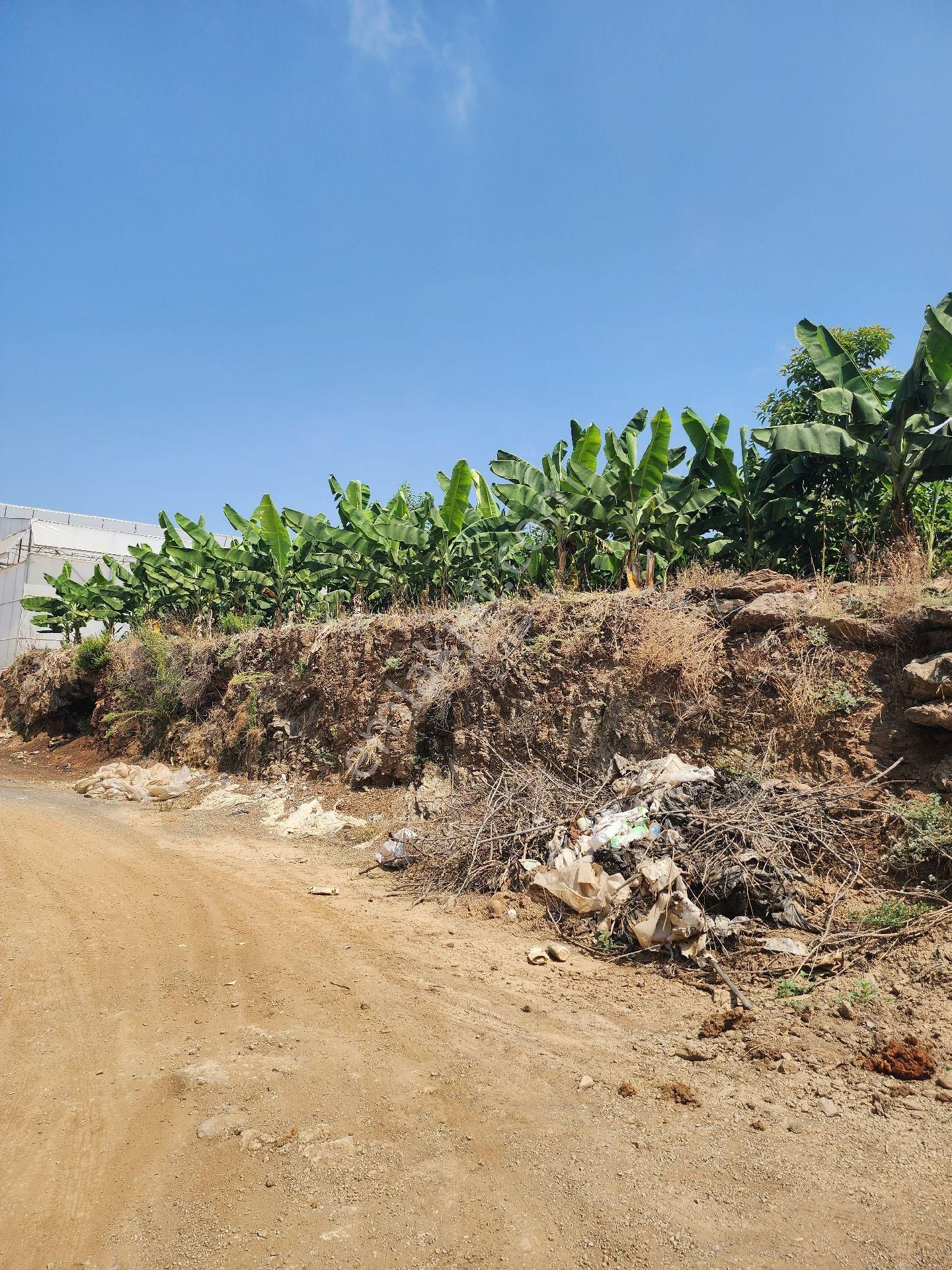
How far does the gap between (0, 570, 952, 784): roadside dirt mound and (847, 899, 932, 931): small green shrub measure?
4.34ft

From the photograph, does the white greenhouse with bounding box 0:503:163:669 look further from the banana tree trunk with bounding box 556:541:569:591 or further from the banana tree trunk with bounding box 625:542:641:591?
the banana tree trunk with bounding box 625:542:641:591

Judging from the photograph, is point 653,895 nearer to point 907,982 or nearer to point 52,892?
point 907,982

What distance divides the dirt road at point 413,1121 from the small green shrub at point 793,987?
179 mm

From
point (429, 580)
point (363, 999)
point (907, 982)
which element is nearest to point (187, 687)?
point (429, 580)

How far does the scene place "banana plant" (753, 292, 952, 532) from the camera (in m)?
8.18

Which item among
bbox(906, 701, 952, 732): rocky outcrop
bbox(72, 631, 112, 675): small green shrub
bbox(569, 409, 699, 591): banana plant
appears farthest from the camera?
bbox(72, 631, 112, 675): small green shrub

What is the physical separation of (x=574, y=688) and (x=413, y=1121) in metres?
5.80

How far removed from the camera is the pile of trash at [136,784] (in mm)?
13273

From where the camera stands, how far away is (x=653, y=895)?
18.8 feet

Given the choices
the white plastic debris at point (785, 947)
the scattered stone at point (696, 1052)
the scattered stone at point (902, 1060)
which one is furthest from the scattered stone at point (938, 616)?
the scattered stone at point (696, 1052)

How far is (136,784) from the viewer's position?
13953 mm

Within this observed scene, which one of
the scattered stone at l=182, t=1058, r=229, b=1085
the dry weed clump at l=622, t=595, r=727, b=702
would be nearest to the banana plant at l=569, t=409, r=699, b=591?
the dry weed clump at l=622, t=595, r=727, b=702

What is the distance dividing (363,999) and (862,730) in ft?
15.8

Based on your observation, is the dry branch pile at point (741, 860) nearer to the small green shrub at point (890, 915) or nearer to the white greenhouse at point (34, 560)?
the small green shrub at point (890, 915)
